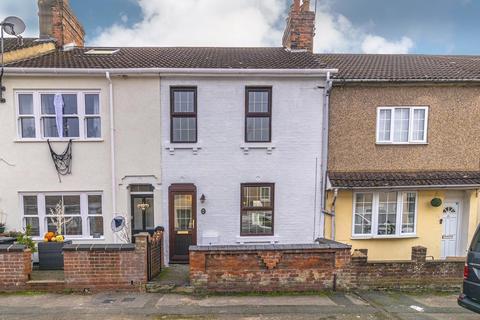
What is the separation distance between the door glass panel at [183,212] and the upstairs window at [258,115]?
8.88ft

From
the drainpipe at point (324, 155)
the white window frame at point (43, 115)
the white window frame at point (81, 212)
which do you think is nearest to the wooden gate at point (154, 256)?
the white window frame at point (81, 212)

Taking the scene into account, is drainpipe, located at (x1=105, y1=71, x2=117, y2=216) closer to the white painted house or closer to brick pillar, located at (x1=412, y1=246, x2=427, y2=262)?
the white painted house

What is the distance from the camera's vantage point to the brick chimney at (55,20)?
1108cm

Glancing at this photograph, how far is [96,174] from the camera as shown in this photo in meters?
8.98

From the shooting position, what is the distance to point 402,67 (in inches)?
419

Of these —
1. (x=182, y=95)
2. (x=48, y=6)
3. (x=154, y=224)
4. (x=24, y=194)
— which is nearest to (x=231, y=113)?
(x=182, y=95)

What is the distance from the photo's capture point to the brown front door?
9062 millimetres

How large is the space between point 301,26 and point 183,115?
6065mm

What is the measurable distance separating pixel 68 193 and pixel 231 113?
222 inches

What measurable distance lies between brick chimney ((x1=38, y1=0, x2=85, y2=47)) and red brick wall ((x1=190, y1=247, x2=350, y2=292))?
10.5 meters

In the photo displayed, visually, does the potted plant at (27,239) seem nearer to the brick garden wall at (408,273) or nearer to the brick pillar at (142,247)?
the brick pillar at (142,247)

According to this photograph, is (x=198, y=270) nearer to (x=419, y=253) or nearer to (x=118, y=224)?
(x=118, y=224)

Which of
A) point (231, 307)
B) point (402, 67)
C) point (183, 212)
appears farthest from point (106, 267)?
point (402, 67)

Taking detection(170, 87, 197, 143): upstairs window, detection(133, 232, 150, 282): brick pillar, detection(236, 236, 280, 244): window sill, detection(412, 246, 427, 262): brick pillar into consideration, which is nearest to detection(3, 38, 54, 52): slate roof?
detection(170, 87, 197, 143): upstairs window
